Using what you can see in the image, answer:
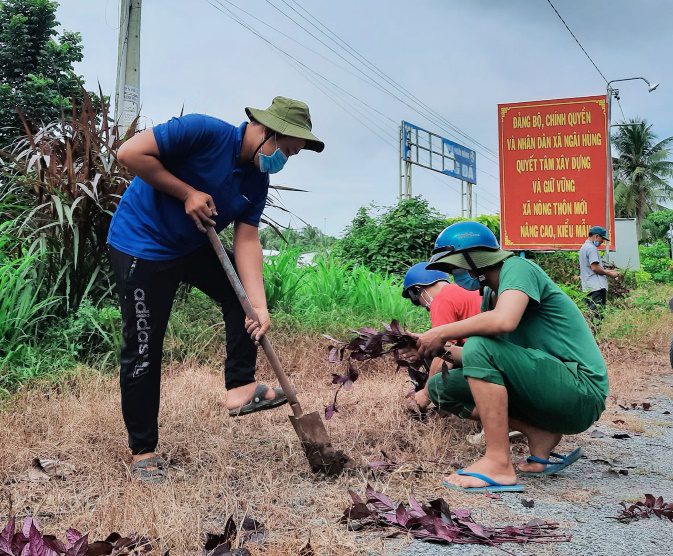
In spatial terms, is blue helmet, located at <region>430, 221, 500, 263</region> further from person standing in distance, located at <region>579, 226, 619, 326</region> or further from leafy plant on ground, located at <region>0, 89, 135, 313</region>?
person standing in distance, located at <region>579, 226, 619, 326</region>

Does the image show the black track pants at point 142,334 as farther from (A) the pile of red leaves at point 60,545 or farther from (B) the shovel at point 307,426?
(A) the pile of red leaves at point 60,545

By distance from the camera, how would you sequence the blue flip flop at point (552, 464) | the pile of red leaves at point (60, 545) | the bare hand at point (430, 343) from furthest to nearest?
the blue flip flop at point (552, 464) → the bare hand at point (430, 343) → the pile of red leaves at point (60, 545)

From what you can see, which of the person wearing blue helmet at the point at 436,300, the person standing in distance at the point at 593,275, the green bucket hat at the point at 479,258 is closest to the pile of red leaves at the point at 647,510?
the green bucket hat at the point at 479,258

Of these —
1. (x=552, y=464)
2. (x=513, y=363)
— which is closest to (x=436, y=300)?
(x=513, y=363)

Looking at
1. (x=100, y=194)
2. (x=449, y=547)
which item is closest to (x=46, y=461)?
(x=449, y=547)

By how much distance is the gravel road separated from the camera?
2.31 meters

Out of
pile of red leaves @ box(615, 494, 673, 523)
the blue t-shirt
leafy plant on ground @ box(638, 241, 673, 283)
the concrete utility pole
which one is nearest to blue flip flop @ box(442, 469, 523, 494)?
pile of red leaves @ box(615, 494, 673, 523)

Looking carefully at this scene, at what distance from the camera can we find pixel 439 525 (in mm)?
2393

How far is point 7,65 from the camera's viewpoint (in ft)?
79.4

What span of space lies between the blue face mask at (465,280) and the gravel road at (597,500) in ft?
3.05

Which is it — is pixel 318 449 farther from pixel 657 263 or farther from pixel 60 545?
pixel 657 263

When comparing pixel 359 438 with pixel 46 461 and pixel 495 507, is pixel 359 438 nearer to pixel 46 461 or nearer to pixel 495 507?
pixel 495 507

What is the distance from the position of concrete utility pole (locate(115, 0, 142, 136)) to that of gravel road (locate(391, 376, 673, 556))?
5689mm

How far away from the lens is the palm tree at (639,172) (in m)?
48.8
